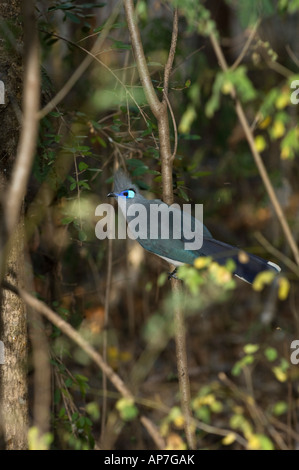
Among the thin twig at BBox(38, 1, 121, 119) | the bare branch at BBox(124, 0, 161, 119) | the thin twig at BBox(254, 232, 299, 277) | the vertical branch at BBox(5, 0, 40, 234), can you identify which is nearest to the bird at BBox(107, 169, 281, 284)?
the thin twig at BBox(254, 232, 299, 277)

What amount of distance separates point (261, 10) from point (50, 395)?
2187 millimetres

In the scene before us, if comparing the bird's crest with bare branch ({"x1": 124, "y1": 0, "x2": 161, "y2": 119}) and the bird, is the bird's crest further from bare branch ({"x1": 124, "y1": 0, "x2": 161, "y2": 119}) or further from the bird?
bare branch ({"x1": 124, "y1": 0, "x2": 161, "y2": 119})

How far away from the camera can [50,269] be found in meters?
3.36

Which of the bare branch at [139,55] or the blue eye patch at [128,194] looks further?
the blue eye patch at [128,194]

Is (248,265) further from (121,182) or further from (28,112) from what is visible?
(28,112)

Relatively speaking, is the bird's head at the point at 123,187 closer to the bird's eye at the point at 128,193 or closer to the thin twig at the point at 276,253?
the bird's eye at the point at 128,193

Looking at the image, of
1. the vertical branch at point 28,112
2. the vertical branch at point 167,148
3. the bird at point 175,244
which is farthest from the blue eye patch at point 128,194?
the vertical branch at point 28,112

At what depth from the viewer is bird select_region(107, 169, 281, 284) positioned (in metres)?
2.64

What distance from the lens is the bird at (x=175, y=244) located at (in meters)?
2.64

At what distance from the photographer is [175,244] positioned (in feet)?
9.37
